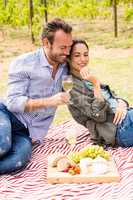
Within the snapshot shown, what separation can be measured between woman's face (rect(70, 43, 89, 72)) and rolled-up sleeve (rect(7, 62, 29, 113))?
415 mm

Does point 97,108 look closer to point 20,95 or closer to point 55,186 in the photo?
point 20,95

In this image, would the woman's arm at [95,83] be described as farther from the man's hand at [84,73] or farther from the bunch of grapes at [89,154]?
the bunch of grapes at [89,154]

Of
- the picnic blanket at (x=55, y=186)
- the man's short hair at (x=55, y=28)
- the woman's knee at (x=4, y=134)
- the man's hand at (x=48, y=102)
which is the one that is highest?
the man's short hair at (x=55, y=28)

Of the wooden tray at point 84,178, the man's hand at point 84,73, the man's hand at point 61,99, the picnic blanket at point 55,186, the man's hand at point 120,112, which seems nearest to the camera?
the picnic blanket at point 55,186

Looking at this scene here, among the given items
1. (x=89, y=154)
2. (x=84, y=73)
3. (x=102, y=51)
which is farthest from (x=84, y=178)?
(x=102, y=51)

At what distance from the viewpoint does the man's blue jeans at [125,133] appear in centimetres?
470

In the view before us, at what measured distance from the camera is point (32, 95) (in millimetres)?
4488

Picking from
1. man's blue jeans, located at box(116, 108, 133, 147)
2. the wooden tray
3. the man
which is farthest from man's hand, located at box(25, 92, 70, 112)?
man's blue jeans, located at box(116, 108, 133, 147)

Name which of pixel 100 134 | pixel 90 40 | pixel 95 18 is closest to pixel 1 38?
pixel 90 40

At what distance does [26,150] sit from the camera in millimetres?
4359

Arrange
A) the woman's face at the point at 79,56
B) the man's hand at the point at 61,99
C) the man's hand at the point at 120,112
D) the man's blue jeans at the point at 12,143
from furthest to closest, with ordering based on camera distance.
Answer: the man's hand at the point at 120,112, the woman's face at the point at 79,56, the man's blue jeans at the point at 12,143, the man's hand at the point at 61,99

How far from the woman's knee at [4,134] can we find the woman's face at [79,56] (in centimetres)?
73

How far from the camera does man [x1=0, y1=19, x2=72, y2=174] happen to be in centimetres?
425

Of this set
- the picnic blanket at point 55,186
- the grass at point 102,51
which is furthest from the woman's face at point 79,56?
the grass at point 102,51
